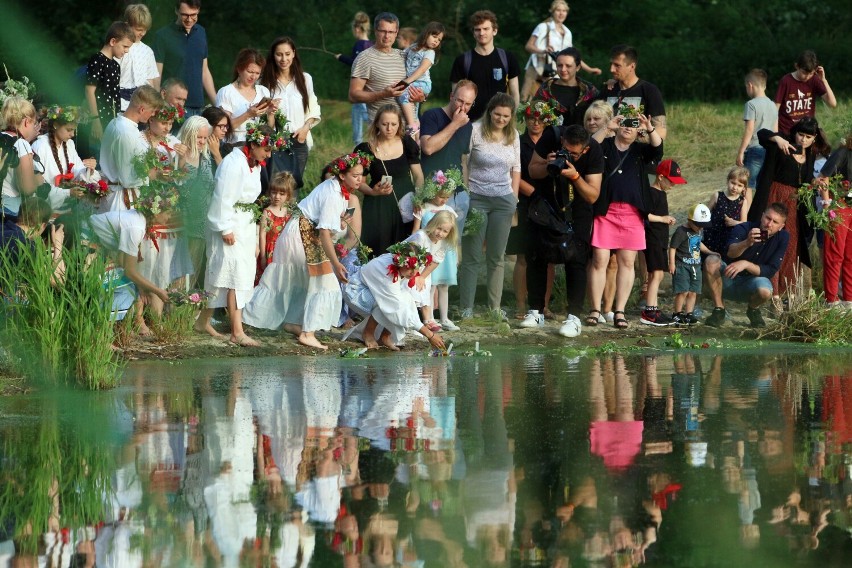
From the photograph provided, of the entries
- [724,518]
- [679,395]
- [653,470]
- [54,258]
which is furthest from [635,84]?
[724,518]

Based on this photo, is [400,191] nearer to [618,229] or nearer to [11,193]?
[618,229]

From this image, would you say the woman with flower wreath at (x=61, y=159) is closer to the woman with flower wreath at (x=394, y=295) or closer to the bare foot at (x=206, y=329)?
the bare foot at (x=206, y=329)

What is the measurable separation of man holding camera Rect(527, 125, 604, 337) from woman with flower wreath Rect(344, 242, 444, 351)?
1741 millimetres

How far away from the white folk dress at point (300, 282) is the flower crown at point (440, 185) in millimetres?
776

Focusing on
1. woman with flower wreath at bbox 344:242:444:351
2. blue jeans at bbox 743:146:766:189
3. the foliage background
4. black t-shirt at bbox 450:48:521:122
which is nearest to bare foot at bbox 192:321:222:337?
woman with flower wreath at bbox 344:242:444:351

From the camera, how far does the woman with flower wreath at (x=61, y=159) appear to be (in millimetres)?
11883

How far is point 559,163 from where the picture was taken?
13492 mm

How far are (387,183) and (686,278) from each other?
122 inches

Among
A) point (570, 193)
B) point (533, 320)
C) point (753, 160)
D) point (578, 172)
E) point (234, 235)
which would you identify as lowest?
point (533, 320)

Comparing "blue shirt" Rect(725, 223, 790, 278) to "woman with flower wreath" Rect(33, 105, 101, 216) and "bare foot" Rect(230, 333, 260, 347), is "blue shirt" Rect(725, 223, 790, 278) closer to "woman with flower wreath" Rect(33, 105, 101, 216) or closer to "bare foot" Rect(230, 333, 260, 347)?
"bare foot" Rect(230, 333, 260, 347)

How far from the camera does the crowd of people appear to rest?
12.1 metres

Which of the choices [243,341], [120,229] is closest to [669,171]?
[243,341]

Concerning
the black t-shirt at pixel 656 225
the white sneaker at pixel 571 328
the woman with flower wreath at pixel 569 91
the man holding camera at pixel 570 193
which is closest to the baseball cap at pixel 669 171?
the black t-shirt at pixel 656 225

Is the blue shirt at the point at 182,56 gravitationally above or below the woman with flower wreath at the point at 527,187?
above
